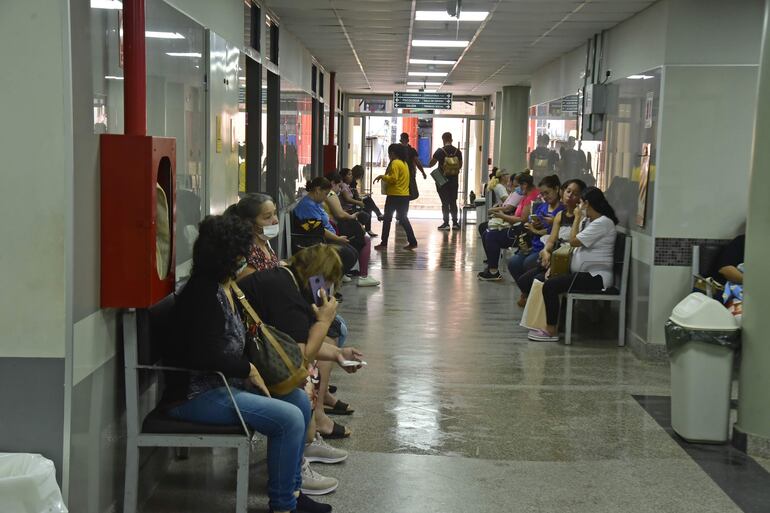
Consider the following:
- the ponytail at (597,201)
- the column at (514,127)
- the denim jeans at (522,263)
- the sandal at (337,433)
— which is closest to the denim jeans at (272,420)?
the sandal at (337,433)

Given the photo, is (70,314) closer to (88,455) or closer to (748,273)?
(88,455)

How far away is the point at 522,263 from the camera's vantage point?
964 centimetres

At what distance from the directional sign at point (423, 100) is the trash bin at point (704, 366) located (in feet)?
49.7

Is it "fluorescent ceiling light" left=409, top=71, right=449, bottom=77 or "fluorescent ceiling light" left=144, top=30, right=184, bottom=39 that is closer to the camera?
"fluorescent ceiling light" left=144, top=30, right=184, bottom=39

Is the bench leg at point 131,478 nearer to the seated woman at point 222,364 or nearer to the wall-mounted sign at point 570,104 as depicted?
the seated woman at point 222,364

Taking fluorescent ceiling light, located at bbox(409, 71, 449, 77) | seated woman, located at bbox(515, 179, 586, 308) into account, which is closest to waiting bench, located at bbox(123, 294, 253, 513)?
seated woman, located at bbox(515, 179, 586, 308)

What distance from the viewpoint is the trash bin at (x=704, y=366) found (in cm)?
487

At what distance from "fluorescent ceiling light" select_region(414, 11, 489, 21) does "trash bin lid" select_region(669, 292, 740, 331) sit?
4.43 meters

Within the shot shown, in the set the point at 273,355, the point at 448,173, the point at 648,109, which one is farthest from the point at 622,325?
the point at 448,173

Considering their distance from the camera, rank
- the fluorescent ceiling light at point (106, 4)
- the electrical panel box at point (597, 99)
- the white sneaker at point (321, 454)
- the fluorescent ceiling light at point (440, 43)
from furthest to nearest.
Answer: the fluorescent ceiling light at point (440, 43) → the electrical panel box at point (597, 99) → the white sneaker at point (321, 454) → the fluorescent ceiling light at point (106, 4)

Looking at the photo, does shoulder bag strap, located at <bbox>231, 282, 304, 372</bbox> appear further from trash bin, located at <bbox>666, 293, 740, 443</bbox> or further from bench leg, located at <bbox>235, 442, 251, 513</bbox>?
trash bin, located at <bbox>666, 293, 740, 443</bbox>

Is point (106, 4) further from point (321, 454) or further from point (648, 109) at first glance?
point (648, 109)

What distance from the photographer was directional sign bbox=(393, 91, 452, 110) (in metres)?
19.8

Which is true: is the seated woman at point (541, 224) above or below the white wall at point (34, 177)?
below
